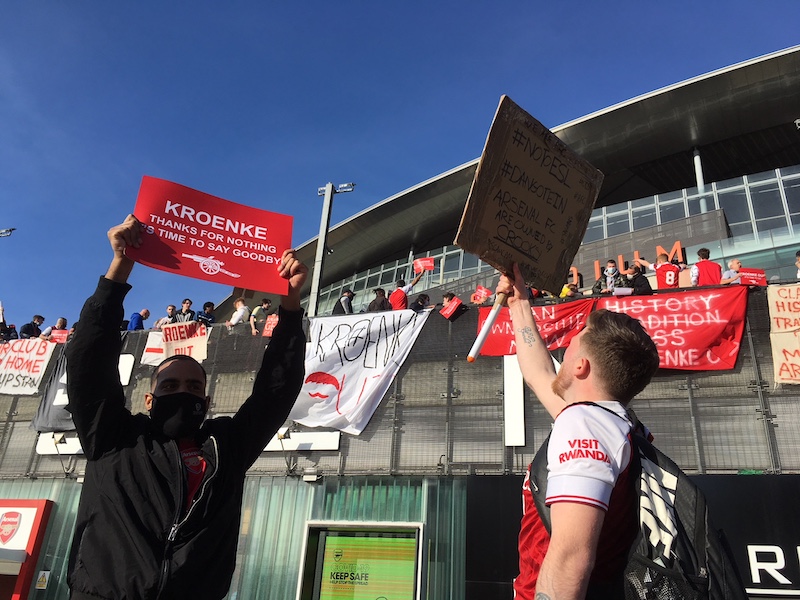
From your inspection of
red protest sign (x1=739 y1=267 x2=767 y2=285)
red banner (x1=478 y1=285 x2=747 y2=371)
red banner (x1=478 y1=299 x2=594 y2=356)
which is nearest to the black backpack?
red banner (x1=478 y1=285 x2=747 y2=371)

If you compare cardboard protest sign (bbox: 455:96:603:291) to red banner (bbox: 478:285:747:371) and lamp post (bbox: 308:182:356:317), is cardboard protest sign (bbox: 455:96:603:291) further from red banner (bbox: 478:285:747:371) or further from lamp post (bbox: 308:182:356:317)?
lamp post (bbox: 308:182:356:317)

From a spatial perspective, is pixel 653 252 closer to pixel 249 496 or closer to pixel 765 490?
pixel 765 490

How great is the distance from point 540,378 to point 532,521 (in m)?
0.81

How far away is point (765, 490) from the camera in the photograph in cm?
830

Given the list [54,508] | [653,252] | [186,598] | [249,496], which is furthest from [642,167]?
[186,598]

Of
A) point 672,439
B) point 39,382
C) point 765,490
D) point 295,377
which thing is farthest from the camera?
point 39,382

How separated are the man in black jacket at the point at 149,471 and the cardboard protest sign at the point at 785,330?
833 cm

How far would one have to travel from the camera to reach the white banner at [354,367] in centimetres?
1083

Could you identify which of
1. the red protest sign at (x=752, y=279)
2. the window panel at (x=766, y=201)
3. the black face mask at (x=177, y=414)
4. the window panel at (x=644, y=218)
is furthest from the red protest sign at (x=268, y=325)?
the window panel at (x=766, y=201)

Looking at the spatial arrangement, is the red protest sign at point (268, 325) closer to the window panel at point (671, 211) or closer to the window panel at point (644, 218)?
the window panel at point (644, 218)

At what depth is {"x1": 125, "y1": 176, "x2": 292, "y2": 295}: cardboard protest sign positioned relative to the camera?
398cm

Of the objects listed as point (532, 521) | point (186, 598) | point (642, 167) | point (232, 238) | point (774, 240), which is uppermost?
point (642, 167)

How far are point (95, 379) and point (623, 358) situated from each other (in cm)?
195

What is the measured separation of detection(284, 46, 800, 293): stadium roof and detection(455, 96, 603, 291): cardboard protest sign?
72.6 ft
